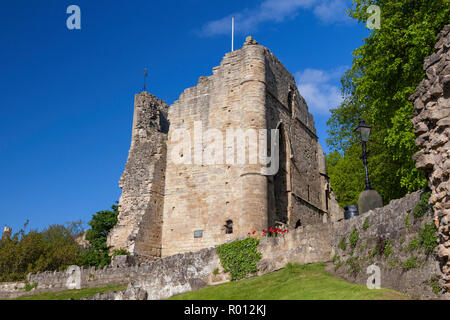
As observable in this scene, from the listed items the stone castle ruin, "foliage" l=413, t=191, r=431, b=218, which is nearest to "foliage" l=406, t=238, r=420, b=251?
"foliage" l=413, t=191, r=431, b=218

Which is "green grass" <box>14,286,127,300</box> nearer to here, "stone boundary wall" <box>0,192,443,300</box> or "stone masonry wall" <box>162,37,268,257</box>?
"stone boundary wall" <box>0,192,443,300</box>

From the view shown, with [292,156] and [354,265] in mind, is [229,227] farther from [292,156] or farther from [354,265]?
[354,265]

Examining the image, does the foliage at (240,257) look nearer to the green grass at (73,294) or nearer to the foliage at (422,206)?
the green grass at (73,294)

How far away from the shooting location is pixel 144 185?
2370 cm

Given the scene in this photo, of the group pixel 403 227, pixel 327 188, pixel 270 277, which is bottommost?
pixel 270 277

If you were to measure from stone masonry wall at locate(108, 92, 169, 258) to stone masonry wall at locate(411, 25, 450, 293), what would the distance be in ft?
53.4

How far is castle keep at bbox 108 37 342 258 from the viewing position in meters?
21.4

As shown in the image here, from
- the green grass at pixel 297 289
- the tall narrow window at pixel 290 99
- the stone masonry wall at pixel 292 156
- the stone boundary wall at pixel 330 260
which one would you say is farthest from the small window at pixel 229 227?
the green grass at pixel 297 289

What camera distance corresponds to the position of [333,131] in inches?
1174

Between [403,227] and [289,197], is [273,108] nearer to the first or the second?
[289,197]

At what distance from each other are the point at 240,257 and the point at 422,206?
21.4 ft
